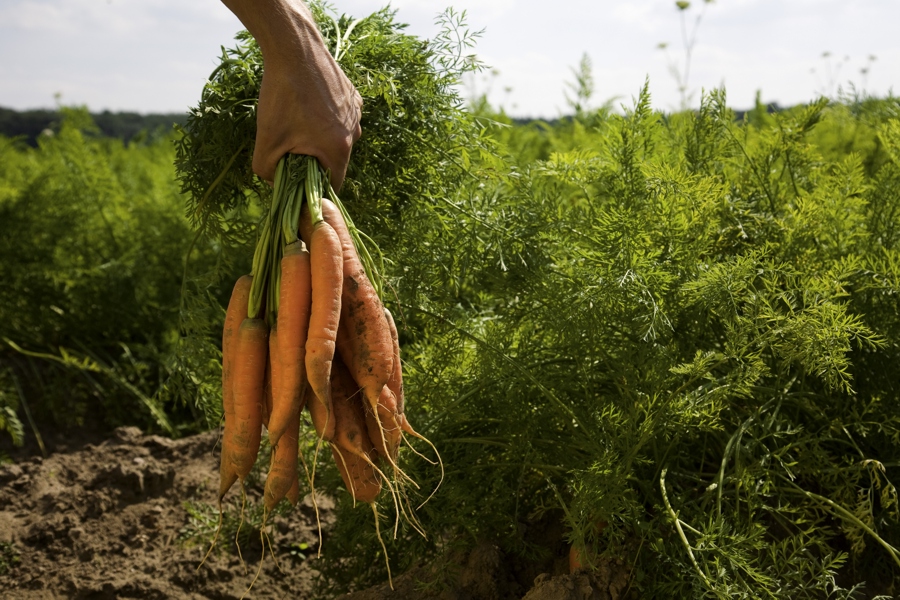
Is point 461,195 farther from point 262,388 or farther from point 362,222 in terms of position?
point 262,388

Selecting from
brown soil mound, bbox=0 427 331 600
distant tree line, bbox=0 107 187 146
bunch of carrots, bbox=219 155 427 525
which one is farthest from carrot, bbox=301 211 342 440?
distant tree line, bbox=0 107 187 146

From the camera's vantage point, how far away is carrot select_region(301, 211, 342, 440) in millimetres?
1650

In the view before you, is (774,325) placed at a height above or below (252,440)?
above

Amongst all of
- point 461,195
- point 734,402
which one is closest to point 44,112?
point 461,195

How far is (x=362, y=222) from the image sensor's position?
2172mm

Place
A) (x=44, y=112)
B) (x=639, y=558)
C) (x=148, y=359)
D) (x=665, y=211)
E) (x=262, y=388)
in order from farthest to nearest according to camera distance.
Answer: (x=44, y=112)
(x=148, y=359)
(x=665, y=211)
(x=639, y=558)
(x=262, y=388)

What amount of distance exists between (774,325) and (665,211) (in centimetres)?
39

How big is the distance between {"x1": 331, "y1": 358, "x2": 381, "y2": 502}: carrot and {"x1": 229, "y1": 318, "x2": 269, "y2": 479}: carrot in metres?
0.17

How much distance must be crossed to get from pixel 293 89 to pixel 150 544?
5.93ft

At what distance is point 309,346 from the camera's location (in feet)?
5.42

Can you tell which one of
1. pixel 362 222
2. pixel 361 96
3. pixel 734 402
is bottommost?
pixel 734 402

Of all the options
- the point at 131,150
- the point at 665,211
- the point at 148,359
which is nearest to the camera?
the point at 665,211

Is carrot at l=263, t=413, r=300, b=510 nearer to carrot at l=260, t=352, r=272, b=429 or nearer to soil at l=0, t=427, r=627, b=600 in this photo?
carrot at l=260, t=352, r=272, b=429

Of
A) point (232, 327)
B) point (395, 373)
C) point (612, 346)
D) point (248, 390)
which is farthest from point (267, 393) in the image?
point (612, 346)
